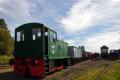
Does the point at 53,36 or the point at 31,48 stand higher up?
the point at 53,36

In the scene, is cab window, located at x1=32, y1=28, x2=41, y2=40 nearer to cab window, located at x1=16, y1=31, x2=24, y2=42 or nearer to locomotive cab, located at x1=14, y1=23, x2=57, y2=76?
locomotive cab, located at x1=14, y1=23, x2=57, y2=76

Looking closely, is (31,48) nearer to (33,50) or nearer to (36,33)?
(33,50)

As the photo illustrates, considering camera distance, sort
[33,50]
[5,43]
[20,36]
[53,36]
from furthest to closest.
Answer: [5,43] → [53,36] → [20,36] → [33,50]

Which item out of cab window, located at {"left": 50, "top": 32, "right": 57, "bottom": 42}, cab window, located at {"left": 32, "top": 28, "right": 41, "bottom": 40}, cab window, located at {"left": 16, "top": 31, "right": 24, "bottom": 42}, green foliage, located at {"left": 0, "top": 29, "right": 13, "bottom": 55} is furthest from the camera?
green foliage, located at {"left": 0, "top": 29, "right": 13, "bottom": 55}

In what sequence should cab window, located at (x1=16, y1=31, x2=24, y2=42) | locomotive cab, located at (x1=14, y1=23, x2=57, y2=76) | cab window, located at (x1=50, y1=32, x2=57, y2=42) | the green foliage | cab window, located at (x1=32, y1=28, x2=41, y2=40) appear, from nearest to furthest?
locomotive cab, located at (x1=14, y1=23, x2=57, y2=76) → cab window, located at (x1=32, y1=28, x2=41, y2=40) → cab window, located at (x1=16, y1=31, x2=24, y2=42) → cab window, located at (x1=50, y1=32, x2=57, y2=42) → the green foliage

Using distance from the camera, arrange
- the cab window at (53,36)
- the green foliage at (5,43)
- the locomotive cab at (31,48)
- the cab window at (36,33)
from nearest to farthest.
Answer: the locomotive cab at (31,48)
the cab window at (36,33)
the cab window at (53,36)
the green foliage at (5,43)

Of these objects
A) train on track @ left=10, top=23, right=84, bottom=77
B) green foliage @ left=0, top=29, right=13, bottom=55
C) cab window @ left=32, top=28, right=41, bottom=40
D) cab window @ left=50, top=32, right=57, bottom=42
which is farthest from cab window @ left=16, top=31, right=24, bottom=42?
green foliage @ left=0, top=29, right=13, bottom=55

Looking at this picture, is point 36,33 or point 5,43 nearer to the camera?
point 36,33

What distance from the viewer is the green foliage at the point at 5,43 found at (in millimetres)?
47844

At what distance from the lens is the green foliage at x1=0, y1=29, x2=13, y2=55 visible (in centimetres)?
4784

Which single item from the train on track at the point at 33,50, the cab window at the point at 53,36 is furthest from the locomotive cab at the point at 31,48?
the cab window at the point at 53,36

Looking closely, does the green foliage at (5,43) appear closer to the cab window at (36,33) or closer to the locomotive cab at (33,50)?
the locomotive cab at (33,50)

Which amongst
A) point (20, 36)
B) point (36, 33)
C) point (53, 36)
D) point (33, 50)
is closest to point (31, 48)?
point (33, 50)

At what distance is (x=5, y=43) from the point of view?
4894cm
